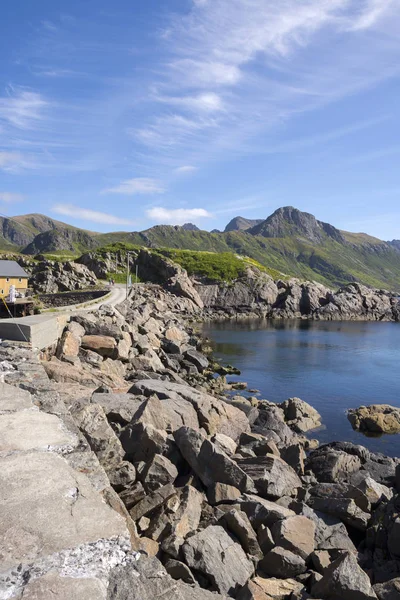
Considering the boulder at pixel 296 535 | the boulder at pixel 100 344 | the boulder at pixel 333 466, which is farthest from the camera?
the boulder at pixel 100 344

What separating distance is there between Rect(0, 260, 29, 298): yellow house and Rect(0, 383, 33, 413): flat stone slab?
47.3 meters

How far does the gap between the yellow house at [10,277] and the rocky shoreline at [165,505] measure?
3793 centimetres

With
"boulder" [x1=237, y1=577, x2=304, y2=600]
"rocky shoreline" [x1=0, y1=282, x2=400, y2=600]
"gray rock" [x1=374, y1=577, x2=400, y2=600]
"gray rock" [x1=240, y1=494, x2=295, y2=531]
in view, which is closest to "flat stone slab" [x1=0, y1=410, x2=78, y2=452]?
"rocky shoreline" [x1=0, y1=282, x2=400, y2=600]

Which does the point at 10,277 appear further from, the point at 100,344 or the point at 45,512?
the point at 45,512

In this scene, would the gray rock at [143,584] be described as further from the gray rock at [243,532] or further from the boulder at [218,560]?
the gray rock at [243,532]

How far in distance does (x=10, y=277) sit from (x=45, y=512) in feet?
184

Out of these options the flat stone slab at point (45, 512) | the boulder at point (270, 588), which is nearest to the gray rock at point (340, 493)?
the boulder at point (270, 588)

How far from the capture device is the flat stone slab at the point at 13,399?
33.7ft

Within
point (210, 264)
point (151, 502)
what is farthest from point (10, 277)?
point (210, 264)

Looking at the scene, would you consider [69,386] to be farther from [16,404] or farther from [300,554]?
[300,554]

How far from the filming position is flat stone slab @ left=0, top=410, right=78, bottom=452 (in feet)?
27.2

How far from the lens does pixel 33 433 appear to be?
8.81m

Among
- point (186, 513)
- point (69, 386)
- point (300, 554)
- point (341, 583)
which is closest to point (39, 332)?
point (69, 386)

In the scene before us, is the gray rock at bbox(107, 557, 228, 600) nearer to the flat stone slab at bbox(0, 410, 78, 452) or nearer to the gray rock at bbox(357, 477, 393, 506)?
the flat stone slab at bbox(0, 410, 78, 452)
